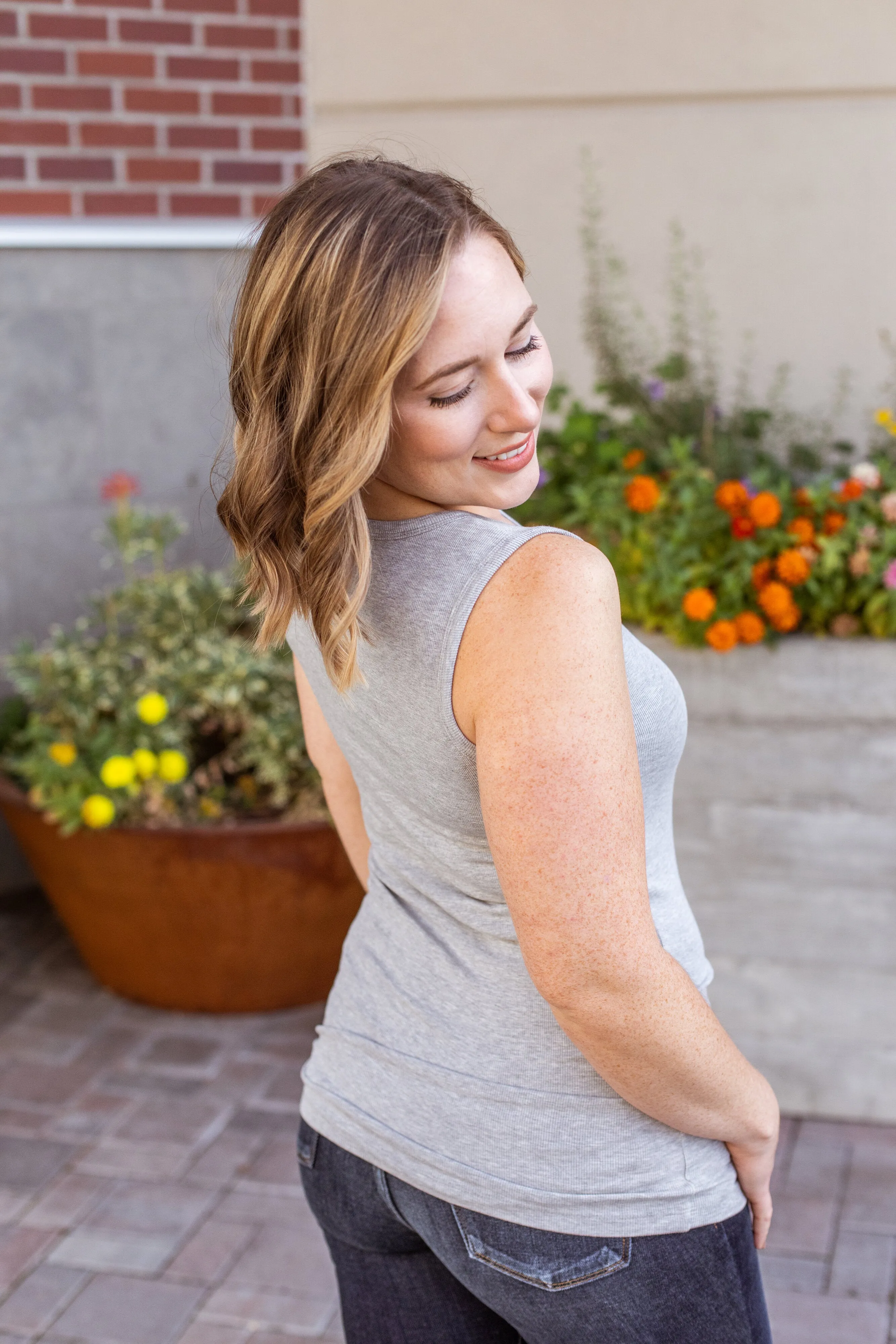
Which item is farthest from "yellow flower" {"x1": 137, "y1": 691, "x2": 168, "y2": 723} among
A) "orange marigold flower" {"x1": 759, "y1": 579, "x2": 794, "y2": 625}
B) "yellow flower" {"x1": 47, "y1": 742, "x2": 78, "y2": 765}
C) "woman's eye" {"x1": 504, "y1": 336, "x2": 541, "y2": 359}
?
"woman's eye" {"x1": 504, "y1": 336, "x2": 541, "y2": 359}

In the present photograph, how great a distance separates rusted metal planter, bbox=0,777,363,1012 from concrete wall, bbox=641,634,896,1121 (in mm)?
947

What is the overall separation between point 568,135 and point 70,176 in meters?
1.54

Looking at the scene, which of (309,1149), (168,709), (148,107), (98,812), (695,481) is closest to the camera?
(309,1149)

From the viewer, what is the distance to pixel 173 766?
126 inches

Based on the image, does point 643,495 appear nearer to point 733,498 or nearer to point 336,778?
point 733,498

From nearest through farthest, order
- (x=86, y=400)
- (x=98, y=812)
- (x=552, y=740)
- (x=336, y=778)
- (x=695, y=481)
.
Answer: (x=552, y=740) < (x=336, y=778) < (x=695, y=481) < (x=98, y=812) < (x=86, y=400)

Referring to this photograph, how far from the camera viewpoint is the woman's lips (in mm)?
1072

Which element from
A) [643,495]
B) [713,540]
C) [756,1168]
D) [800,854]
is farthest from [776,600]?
[756,1168]

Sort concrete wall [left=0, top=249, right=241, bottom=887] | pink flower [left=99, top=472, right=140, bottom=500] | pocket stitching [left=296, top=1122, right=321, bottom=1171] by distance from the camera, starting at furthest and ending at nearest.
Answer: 1. concrete wall [left=0, top=249, right=241, bottom=887]
2. pink flower [left=99, top=472, right=140, bottom=500]
3. pocket stitching [left=296, top=1122, right=321, bottom=1171]

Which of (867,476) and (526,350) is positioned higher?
(526,350)

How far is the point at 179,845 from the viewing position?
3168 millimetres

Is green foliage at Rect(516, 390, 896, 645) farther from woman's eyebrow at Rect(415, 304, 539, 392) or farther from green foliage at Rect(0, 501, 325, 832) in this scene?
woman's eyebrow at Rect(415, 304, 539, 392)

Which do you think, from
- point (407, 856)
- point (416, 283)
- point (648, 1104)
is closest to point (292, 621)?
point (407, 856)

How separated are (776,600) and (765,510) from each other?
0.64 feet
